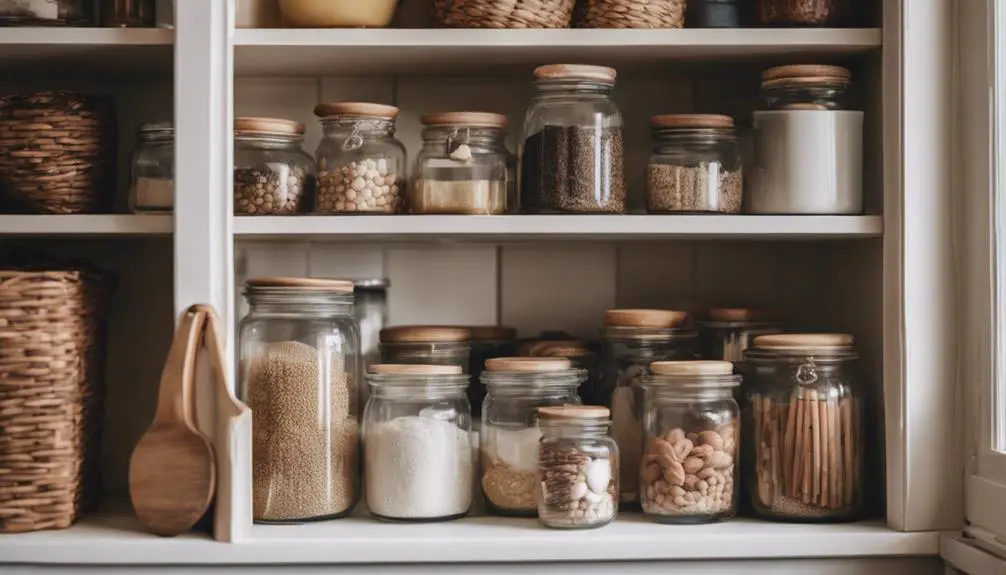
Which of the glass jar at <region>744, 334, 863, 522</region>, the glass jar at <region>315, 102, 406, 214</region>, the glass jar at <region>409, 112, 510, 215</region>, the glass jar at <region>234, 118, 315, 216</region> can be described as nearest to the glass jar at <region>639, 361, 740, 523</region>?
the glass jar at <region>744, 334, 863, 522</region>

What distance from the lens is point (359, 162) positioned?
4.90 feet

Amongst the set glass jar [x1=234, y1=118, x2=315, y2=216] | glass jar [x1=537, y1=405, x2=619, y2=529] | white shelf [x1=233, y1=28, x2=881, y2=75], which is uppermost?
white shelf [x1=233, y1=28, x2=881, y2=75]

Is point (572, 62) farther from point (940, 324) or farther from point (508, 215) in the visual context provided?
point (940, 324)

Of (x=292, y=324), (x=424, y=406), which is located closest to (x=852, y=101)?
(x=424, y=406)

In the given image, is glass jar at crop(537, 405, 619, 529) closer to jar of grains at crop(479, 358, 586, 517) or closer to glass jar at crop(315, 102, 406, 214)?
jar of grains at crop(479, 358, 586, 517)

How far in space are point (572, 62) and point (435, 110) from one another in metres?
0.29

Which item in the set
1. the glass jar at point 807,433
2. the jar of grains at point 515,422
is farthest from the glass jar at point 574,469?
the glass jar at point 807,433

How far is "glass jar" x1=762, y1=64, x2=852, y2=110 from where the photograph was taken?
1.50 metres

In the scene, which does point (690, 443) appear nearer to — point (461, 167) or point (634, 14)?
point (461, 167)

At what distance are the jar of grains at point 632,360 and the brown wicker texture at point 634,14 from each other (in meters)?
0.40

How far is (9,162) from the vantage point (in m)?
1.47

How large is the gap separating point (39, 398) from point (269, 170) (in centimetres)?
42

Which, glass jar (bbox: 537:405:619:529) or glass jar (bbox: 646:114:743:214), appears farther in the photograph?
glass jar (bbox: 646:114:743:214)

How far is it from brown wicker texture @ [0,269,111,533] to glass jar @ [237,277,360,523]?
0.74 feet
